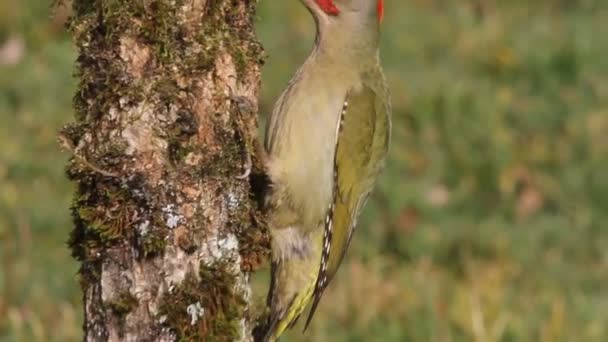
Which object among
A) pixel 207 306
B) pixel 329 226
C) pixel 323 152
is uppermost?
pixel 323 152

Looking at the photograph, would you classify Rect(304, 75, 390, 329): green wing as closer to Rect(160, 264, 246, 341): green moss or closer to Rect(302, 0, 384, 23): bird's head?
Rect(302, 0, 384, 23): bird's head

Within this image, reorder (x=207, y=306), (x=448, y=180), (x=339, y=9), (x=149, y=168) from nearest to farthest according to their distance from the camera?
(x=149, y=168) < (x=207, y=306) < (x=339, y=9) < (x=448, y=180)

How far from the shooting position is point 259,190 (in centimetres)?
529

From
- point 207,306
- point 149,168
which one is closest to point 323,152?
point 207,306

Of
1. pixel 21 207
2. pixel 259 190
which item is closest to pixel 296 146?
pixel 259 190

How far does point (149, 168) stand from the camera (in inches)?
163

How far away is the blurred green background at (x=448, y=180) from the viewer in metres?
7.49

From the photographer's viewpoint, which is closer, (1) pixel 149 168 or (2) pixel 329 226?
(1) pixel 149 168

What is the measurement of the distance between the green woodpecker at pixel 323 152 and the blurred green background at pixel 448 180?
166 centimetres

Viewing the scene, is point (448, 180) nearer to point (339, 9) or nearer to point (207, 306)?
point (339, 9)

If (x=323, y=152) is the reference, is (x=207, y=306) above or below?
below

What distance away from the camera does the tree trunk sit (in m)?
4.12

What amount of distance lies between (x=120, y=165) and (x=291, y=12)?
893cm

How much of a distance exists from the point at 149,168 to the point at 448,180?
6431 mm
